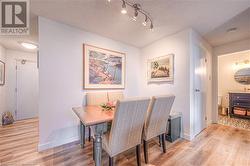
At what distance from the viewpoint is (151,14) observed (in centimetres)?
214

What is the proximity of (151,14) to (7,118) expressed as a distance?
4.50 meters

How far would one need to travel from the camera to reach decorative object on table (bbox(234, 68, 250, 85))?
4.38 m

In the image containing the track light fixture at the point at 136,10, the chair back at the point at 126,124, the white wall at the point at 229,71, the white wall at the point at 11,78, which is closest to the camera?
the chair back at the point at 126,124

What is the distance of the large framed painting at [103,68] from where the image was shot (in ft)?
9.00

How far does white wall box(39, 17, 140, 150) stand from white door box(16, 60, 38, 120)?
2.70 m

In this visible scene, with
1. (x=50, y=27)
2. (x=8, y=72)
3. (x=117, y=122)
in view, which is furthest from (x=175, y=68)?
(x=8, y=72)

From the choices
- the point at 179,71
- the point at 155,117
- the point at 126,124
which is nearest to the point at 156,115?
the point at 155,117

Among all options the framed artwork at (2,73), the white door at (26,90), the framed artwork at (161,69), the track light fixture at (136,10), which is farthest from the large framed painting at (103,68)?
the white door at (26,90)

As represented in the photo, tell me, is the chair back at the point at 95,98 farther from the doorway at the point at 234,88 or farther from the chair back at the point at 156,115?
the doorway at the point at 234,88

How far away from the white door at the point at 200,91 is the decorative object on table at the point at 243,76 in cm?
236

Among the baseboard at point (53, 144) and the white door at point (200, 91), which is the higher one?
the white door at point (200, 91)

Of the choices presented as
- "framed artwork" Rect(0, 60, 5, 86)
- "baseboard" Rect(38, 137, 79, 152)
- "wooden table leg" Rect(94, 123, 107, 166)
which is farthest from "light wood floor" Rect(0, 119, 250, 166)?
"framed artwork" Rect(0, 60, 5, 86)

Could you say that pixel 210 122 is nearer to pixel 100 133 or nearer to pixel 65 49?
pixel 100 133

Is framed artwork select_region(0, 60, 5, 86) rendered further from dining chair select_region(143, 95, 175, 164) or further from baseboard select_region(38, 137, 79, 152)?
dining chair select_region(143, 95, 175, 164)
